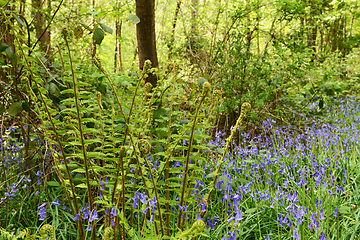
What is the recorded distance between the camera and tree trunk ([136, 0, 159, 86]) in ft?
11.0

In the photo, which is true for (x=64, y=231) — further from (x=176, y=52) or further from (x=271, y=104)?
(x=176, y=52)

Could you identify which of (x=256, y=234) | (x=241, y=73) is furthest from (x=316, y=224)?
(x=241, y=73)

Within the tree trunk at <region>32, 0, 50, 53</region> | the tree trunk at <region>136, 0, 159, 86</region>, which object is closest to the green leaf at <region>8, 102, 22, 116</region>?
the tree trunk at <region>32, 0, 50, 53</region>

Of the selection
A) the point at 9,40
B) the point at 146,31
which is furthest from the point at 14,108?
the point at 146,31

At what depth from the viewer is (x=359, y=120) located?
5371 millimetres

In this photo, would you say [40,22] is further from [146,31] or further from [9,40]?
[146,31]

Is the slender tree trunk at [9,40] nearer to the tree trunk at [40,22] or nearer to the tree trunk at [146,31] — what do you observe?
the tree trunk at [40,22]

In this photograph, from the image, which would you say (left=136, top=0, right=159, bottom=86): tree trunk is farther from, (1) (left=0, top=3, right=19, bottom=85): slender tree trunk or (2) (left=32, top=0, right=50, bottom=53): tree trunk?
(1) (left=0, top=3, right=19, bottom=85): slender tree trunk

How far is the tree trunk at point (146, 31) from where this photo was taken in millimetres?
3363

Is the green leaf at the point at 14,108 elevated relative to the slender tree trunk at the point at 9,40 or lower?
lower

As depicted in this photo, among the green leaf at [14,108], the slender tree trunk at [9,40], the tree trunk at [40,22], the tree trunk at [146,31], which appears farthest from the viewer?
the tree trunk at [146,31]

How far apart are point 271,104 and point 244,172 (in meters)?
2.33

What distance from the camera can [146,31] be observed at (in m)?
3.42

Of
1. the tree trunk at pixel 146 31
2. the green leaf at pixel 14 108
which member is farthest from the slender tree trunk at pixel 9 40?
the tree trunk at pixel 146 31
